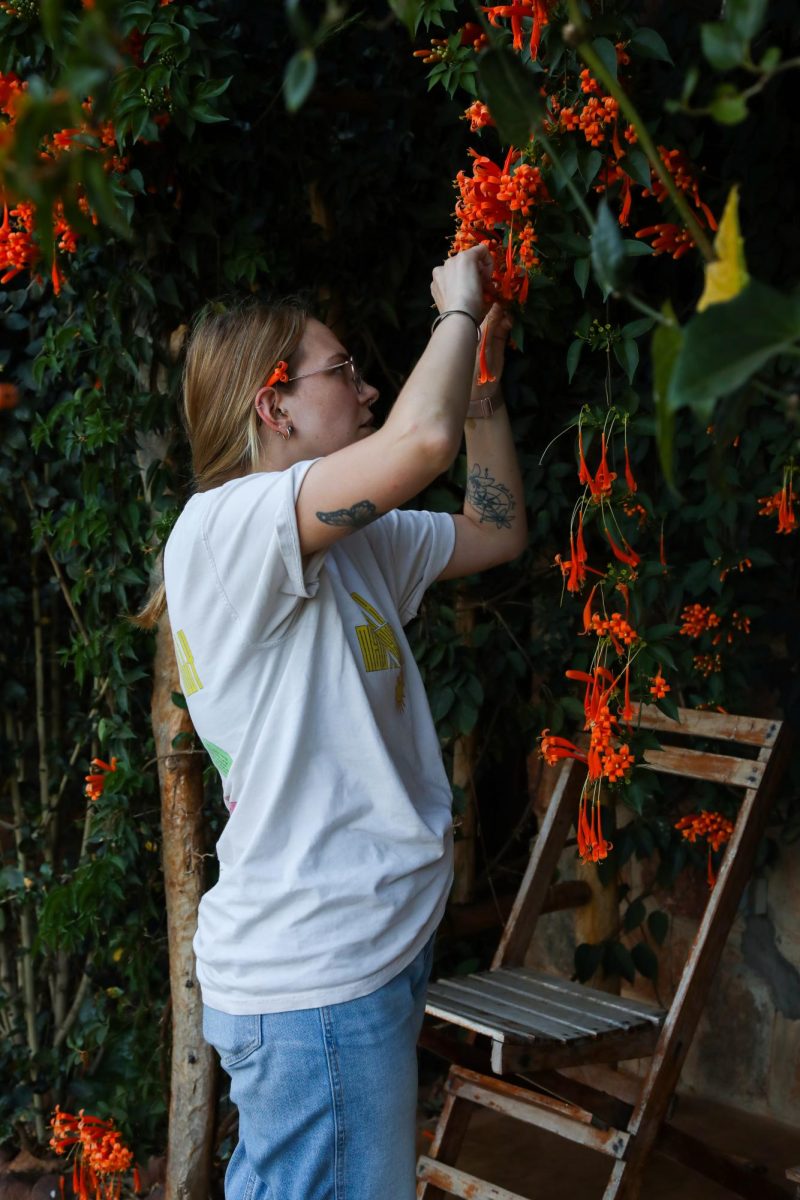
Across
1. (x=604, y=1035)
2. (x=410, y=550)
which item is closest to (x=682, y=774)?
(x=604, y=1035)

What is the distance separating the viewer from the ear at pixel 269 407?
69.9 inches

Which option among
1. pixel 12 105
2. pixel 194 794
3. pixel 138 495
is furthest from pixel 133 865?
pixel 12 105

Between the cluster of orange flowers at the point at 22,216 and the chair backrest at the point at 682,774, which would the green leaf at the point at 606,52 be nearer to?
the cluster of orange flowers at the point at 22,216

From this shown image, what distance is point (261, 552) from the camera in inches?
60.8

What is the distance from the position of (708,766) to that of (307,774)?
1.34 meters

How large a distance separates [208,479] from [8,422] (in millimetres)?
1512

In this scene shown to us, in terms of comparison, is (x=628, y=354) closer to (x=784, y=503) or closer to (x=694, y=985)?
(x=784, y=503)

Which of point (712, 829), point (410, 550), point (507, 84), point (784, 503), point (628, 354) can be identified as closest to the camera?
point (507, 84)

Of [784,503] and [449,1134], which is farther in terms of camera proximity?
[449,1134]

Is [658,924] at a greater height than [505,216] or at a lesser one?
lesser

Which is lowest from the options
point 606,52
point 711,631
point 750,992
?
point 750,992

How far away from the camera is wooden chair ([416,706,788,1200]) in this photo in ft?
7.97

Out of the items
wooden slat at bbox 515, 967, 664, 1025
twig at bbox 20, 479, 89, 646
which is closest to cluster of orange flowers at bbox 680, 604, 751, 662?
wooden slat at bbox 515, 967, 664, 1025

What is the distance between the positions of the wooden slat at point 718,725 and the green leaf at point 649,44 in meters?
1.35
